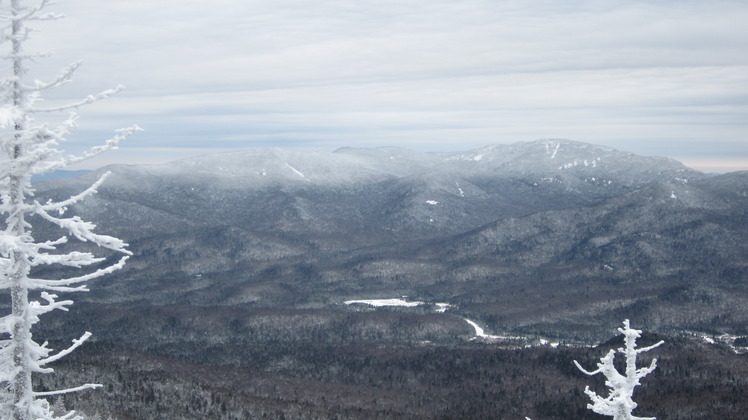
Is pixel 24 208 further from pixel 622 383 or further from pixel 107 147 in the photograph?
pixel 622 383

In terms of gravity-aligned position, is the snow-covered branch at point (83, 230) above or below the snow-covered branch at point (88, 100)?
below

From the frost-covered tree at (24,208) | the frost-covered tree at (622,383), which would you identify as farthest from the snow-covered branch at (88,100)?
the frost-covered tree at (622,383)

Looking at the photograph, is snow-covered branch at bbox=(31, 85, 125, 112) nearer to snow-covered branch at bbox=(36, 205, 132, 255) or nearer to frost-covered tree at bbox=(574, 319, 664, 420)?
snow-covered branch at bbox=(36, 205, 132, 255)

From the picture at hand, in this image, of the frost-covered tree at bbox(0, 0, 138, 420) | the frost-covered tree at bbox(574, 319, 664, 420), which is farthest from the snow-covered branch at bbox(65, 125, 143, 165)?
the frost-covered tree at bbox(574, 319, 664, 420)

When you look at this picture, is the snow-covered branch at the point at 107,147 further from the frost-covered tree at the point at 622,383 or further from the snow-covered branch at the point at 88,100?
the frost-covered tree at the point at 622,383

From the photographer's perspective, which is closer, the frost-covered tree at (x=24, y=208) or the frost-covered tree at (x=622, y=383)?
the frost-covered tree at (x=24, y=208)

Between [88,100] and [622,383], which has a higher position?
[88,100]

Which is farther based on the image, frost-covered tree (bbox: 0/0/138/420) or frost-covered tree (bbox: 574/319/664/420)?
frost-covered tree (bbox: 574/319/664/420)

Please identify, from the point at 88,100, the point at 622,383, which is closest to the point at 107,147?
the point at 88,100

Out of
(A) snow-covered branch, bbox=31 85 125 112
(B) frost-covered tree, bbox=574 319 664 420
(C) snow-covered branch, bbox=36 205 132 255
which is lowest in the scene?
(B) frost-covered tree, bbox=574 319 664 420

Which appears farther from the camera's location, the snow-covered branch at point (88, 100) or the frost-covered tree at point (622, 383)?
the frost-covered tree at point (622, 383)

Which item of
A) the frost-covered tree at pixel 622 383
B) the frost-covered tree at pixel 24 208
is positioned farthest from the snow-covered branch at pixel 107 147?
the frost-covered tree at pixel 622 383

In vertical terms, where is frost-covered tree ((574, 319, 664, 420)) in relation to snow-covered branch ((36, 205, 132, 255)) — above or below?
below

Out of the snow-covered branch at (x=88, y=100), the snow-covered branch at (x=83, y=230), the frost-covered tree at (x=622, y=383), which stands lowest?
the frost-covered tree at (x=622, y=383)
